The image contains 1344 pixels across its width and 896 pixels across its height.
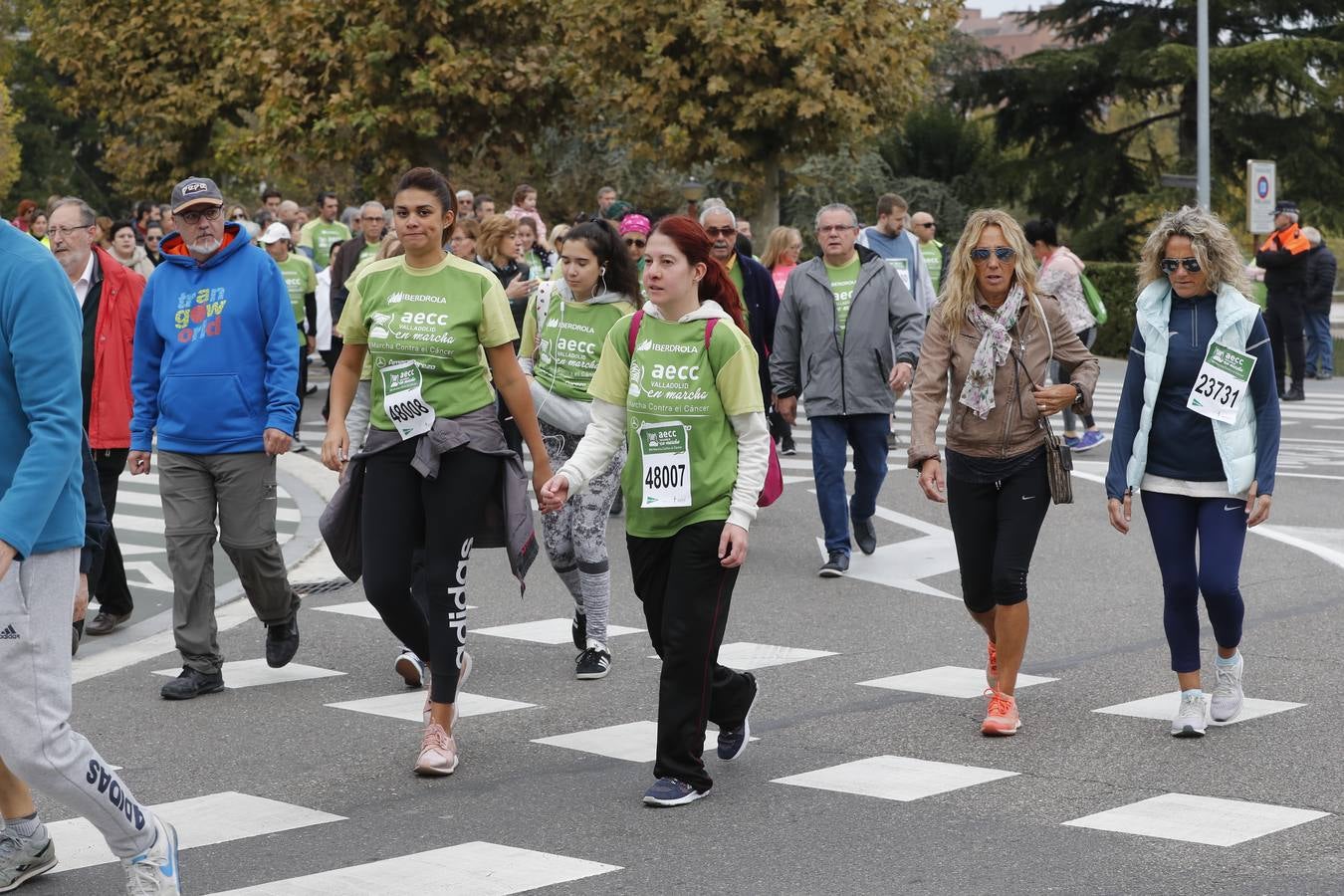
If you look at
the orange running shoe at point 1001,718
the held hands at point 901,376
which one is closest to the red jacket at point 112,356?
the held hands at point 901,376

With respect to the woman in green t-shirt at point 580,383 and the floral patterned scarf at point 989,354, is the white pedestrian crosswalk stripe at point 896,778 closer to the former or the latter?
the floral patterned scarf at point 989,354

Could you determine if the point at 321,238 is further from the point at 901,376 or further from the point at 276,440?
the point at 276,440

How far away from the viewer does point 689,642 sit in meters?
5.88

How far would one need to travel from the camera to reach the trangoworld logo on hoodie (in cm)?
759

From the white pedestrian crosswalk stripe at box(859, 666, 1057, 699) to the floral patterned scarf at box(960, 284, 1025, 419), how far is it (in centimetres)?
120

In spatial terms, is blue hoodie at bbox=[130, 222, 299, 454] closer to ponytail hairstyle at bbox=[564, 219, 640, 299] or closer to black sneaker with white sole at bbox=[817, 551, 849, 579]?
ponytail hairstyle at bbox=[564, 219, 640, 299]

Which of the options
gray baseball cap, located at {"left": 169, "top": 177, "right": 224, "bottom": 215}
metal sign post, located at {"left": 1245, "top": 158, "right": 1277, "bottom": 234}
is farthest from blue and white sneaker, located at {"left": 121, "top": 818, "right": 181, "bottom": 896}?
metal sign post, located at {"left": 1245, "top": 158, "right": 1277, "bottom": 234}

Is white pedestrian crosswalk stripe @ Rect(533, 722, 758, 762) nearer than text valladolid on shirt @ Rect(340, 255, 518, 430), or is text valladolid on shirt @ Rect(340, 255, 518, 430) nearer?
text valladolid on shirt @ Rect(340, 255, 518, 430)

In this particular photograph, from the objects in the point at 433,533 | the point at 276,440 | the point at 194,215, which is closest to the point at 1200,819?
the point at 433,533

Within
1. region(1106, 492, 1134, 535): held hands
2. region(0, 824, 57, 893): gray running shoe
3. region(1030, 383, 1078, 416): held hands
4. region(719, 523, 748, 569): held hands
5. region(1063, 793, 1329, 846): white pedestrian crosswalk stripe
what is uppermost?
region(1030, 383, 1078, 416): held hands

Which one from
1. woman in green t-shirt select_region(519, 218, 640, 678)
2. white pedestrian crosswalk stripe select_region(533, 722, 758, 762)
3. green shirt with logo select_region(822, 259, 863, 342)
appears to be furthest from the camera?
green shirt with logo select_region(822, 259, 863, 342)

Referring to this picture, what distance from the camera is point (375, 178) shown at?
31.3m

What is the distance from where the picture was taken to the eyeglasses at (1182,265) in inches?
263

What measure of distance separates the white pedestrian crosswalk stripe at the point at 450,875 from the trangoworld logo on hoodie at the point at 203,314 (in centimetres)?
295
